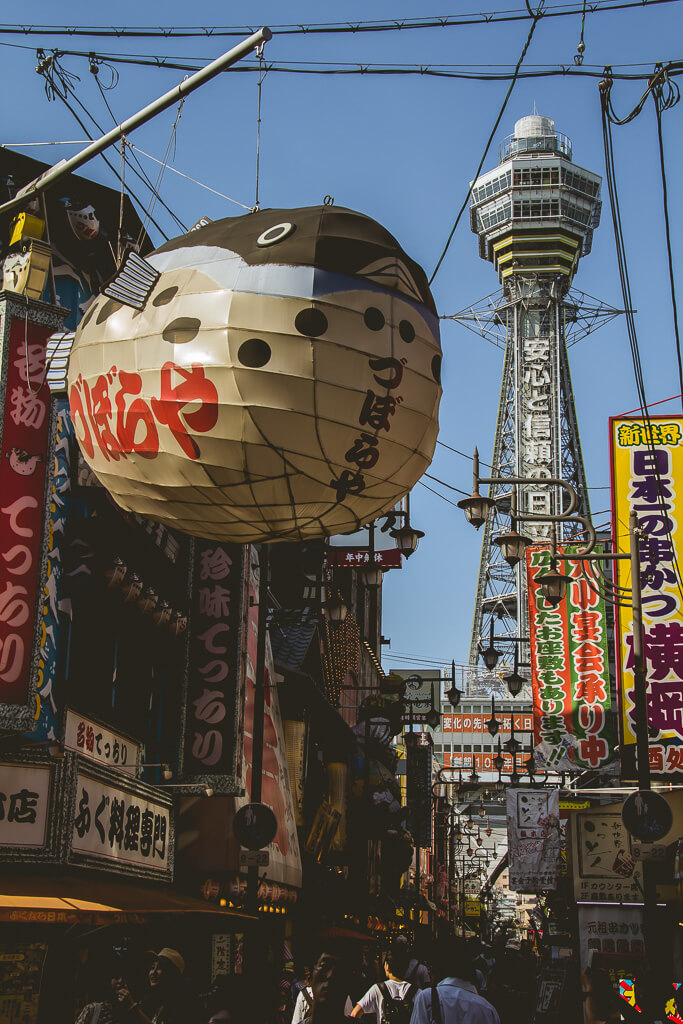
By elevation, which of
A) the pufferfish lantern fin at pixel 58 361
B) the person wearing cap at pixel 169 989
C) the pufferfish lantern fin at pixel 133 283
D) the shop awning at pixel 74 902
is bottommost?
the person wearing cap at pixel 169 989

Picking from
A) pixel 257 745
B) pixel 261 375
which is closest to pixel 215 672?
pixel 257 745

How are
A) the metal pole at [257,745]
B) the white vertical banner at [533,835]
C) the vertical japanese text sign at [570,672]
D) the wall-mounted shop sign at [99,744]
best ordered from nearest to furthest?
the wall-mounted shop sign at [99,744]
the metal pole at [257,745]
the vertical japanese text sign at [570,672]
the white vertical banner at [533,835]

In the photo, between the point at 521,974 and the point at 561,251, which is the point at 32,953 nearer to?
the point at 521,974

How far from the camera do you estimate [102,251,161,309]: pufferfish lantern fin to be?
6824mm

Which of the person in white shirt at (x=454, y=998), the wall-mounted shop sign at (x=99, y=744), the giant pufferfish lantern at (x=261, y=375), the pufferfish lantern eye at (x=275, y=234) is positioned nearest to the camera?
the giant pufferfish lantern at (x=261, y=375)

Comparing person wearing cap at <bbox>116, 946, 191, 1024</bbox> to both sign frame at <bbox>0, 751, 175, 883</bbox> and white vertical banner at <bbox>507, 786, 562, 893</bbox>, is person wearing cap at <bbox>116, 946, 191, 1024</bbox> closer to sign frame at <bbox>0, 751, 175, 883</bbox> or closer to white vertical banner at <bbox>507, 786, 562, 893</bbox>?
sign frame at <bbox>0, 751, 175, 883</bbox>

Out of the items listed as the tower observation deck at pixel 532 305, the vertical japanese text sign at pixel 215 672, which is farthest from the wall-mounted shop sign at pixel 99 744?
the tower observation deck at pixel 532 305

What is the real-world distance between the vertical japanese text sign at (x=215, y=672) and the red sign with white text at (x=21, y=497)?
6525mm

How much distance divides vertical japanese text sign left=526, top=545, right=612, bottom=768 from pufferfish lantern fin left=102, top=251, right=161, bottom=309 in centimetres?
1456

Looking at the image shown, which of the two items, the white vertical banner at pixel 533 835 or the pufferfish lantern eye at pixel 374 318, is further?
the white vertical banner at pixel 533 835

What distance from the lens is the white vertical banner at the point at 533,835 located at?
26.2 metres

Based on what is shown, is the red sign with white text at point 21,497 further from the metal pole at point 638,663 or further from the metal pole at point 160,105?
the metal pole at point 638,663

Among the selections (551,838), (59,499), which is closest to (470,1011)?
Result: (59,499)

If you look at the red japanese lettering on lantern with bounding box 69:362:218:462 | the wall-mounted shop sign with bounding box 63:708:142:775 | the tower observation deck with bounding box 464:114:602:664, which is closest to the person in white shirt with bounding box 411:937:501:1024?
the red japanese lettering on lantern with bounding box 69:362:218:462
